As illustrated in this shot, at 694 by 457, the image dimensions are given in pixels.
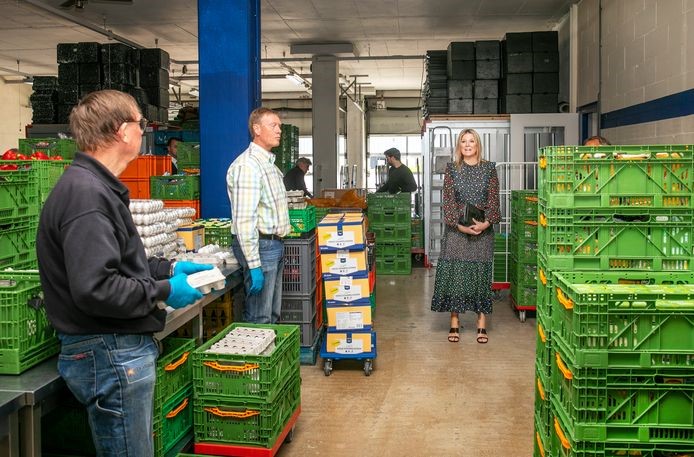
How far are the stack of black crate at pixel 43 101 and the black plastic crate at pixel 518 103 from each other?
7060 mm

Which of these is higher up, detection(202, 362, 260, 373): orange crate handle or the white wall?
the white wall

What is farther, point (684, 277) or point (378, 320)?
point (378, 320)

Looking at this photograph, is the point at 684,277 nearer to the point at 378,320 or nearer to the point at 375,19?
the point at 378,320

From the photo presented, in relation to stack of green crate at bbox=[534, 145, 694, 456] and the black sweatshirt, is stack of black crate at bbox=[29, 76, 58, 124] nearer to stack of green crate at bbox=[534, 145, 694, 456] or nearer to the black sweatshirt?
stack of green crate at bbox=[534, 145, 694, 456]

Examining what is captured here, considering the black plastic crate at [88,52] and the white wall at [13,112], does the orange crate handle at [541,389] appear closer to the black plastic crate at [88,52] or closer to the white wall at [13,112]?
the black plastic crate at [88,52]

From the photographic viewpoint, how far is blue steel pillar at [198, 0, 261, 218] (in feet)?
19.9

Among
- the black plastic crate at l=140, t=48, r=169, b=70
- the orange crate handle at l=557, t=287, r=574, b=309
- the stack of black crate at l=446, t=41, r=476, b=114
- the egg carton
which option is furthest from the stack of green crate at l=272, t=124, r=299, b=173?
the orange crate handle at l=557, t=287, r=574, b=309

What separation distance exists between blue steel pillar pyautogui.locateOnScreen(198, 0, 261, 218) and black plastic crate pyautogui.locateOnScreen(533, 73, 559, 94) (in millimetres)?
5475

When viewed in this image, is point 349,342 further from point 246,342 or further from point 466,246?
point 246,342

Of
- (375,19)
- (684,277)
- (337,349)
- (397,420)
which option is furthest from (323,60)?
(684,277)

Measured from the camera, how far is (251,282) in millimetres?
4395

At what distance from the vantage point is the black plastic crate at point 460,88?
10352mm

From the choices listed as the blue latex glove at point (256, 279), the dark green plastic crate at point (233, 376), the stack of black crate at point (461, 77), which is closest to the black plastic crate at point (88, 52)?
the stack of black crate at point (461, 77)

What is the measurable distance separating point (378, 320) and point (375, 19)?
6662mm
